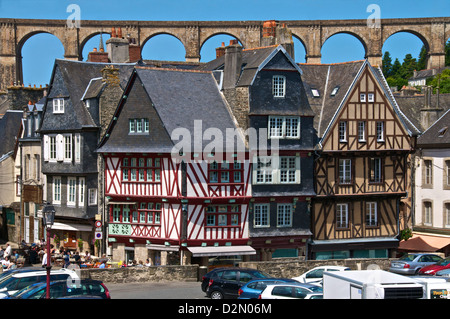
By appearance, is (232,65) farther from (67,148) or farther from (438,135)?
(438,135)

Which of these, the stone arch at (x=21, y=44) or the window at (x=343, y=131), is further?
the stone arch at (x=21, y=44)

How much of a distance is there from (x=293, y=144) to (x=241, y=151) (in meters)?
2.51

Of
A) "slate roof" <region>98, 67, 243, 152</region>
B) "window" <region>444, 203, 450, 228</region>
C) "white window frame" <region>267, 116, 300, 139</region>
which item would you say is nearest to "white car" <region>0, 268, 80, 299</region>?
"slate roof" <region>98, 67, 243, 152</region>

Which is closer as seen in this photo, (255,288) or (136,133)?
(255,288)

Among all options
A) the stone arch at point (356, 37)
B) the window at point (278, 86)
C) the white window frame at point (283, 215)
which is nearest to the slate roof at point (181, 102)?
the window at point (278, 86)

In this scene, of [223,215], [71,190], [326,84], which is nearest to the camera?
[223,215]

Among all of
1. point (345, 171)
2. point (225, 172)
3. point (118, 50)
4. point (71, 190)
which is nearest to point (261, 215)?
point (225, 172)

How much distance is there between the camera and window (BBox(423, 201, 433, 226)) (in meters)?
39.7

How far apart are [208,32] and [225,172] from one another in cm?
5368

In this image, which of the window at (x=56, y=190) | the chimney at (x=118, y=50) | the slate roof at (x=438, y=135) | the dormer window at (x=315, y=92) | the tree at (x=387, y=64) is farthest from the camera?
the tree at (x=387, y=64)

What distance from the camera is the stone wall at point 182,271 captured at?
27281 mm

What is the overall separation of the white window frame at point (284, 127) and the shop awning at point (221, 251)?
509cm

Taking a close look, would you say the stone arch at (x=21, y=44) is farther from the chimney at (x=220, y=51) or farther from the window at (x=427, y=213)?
the window at (x=427, y=213)

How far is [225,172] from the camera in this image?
1254 inches
